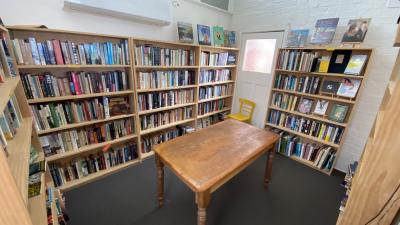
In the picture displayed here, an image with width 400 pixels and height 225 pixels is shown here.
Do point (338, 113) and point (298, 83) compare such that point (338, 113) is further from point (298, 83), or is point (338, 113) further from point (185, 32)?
point (185, 32)

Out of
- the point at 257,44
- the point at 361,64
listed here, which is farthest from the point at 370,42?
the point at 257,44

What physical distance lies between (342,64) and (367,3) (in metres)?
0.77

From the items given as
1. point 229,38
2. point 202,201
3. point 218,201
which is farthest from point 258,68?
point 202,201

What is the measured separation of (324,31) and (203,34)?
176 centimetres

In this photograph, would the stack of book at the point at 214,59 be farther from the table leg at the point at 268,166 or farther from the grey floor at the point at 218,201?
the grey floor at the point at 218,201

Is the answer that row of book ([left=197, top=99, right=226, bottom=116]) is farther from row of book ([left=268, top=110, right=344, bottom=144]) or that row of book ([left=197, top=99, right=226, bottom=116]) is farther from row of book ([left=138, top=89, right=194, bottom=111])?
row of book ([left=268, top=110, right=344, bottom=144])

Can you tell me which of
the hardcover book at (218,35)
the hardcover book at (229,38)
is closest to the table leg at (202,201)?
the hardcover book at (218,35)

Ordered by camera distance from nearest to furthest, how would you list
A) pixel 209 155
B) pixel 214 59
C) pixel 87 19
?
pixel 209 155 → pixel 87 19 → pixel 214 59

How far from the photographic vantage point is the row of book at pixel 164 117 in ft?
8.27

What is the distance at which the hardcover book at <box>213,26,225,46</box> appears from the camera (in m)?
3.06

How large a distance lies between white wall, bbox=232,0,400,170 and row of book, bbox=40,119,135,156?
9.59 ft

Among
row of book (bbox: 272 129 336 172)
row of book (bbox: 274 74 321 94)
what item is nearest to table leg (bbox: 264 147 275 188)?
row of book (bbox: 272 129 336 172)

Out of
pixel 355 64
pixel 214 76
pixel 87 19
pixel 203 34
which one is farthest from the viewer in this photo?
pixel 214 76

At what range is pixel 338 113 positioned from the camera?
7.68ft
